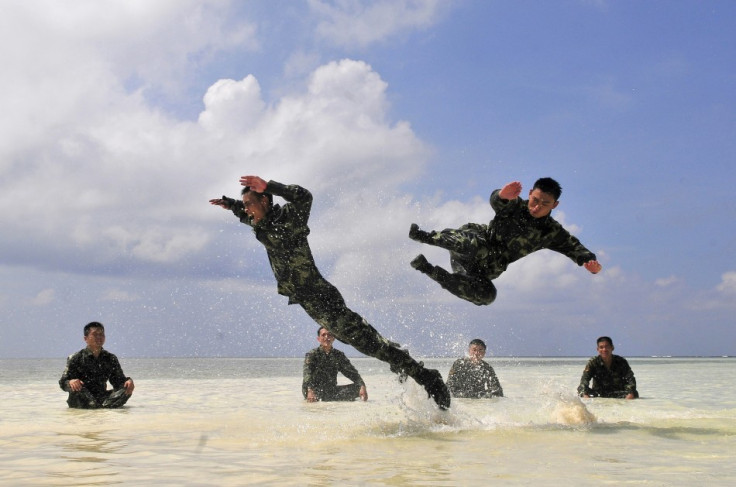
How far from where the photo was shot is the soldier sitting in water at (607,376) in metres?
13.6

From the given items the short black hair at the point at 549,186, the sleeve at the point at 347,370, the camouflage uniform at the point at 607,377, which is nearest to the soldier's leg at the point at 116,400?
the sleeve at the point at 347,370

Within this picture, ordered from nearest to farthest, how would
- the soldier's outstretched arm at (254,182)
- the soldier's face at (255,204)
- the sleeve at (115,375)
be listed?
the soldier's outstretched arm at (254,182) → the soldier's face at (255,204) → the sleeve at (115,375)

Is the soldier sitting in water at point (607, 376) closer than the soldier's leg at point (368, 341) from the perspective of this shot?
No

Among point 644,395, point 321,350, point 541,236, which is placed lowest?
point 644,395

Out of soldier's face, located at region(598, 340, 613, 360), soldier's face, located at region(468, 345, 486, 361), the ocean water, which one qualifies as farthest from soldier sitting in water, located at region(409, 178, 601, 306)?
soldier's face, located at region(598, 340, 613, 360)

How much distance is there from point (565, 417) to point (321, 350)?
235 inches

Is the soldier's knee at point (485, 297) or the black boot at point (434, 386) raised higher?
the soldier's knee at point (485, 297)

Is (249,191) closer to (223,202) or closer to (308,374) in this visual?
(223,202)

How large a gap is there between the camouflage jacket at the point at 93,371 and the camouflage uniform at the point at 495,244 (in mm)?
6647

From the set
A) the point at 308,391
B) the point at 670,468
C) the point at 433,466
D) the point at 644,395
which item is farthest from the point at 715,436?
the point at 644,395

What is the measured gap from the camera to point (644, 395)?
15133mm

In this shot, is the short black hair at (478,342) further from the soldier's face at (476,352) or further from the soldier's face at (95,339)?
the soldier's face at (95,339)

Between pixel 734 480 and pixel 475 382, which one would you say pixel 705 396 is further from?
pixel 734 480

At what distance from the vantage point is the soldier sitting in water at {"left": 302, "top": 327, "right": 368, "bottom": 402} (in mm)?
12984
